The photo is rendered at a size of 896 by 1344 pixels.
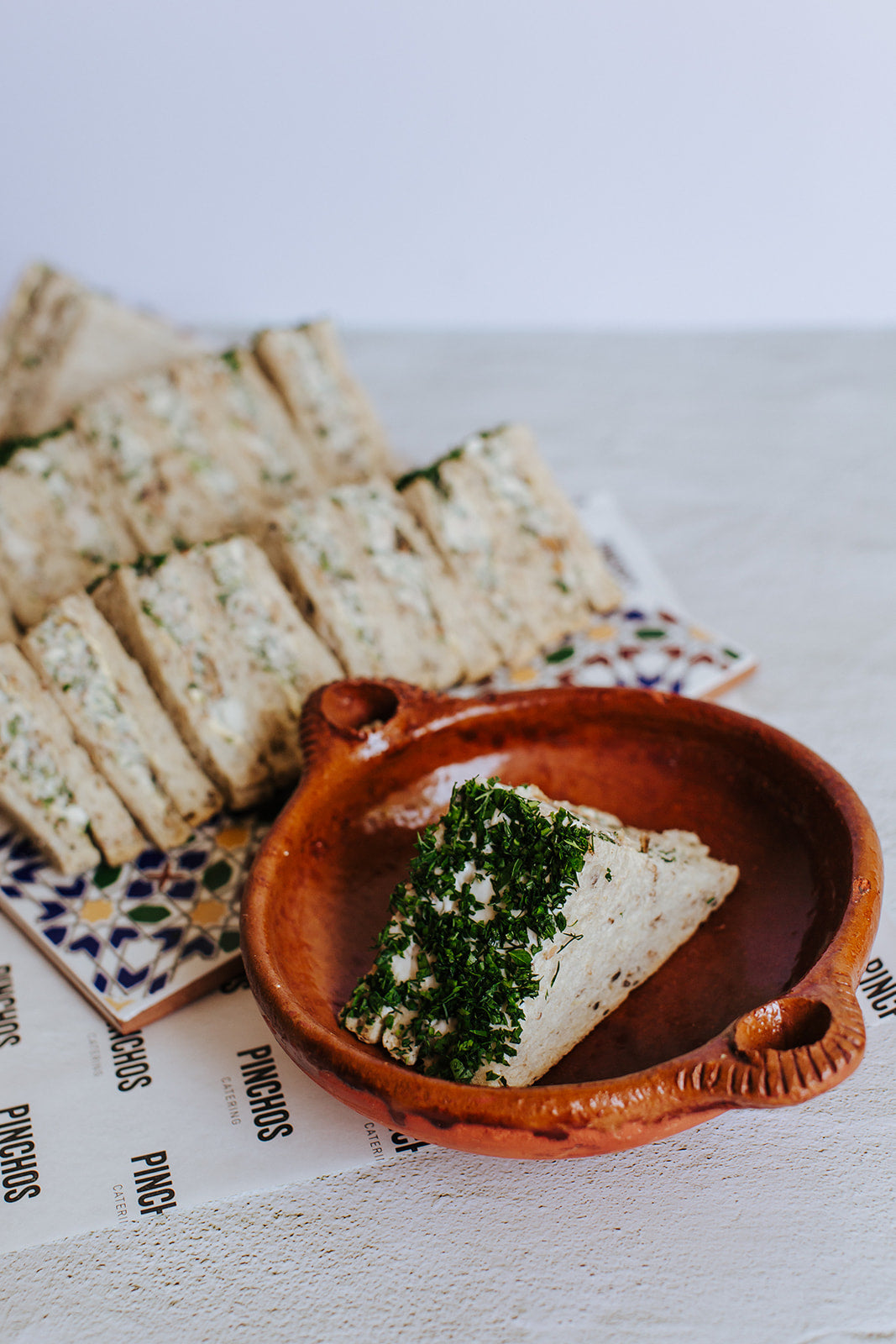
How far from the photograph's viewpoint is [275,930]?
2.92 m

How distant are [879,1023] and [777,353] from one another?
18.0 ft

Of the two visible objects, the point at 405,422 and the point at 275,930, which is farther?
the point at 405,422

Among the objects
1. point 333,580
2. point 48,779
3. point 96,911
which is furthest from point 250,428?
point 96,911

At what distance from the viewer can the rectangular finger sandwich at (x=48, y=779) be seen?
12.4ft

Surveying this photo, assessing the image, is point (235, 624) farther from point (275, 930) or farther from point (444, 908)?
point (444, 908)

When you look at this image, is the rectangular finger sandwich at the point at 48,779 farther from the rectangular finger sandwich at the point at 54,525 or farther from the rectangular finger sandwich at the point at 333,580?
the rectangular finger sandwich at the point at 333,580

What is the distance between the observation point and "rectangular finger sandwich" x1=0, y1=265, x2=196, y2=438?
16.9ft

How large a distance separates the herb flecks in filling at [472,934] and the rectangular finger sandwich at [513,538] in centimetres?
191

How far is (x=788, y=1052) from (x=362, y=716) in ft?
5.84

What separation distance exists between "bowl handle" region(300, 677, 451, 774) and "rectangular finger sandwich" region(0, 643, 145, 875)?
0.83 meters

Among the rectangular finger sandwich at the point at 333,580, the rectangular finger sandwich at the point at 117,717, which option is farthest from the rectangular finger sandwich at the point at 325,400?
the rectangular finger sandwich at the point at 117,717

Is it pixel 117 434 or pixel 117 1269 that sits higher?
pixel 117 434

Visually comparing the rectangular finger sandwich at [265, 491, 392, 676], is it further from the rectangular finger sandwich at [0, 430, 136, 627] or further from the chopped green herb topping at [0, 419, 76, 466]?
the chopped green herb topping at [0, 419, 76, 466]

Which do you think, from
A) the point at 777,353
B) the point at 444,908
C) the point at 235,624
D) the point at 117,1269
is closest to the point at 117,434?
the point at 235,624
